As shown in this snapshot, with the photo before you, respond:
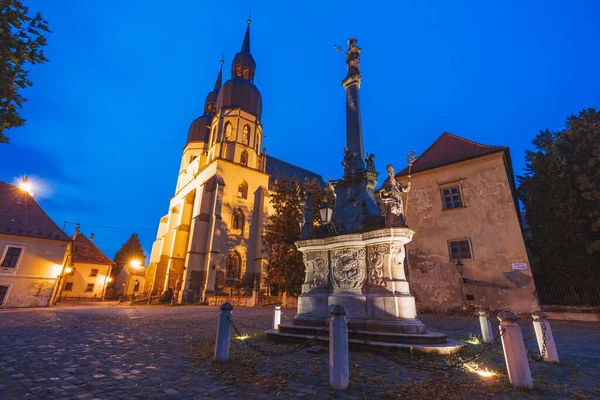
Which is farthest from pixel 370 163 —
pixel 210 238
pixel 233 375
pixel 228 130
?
pixel 228 130

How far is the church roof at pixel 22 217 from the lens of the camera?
20.7 m

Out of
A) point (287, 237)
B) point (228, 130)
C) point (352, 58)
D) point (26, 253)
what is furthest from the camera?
point (228, 130)

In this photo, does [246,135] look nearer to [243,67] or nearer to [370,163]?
[243,67]

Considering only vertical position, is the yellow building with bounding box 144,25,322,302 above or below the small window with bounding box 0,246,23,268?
above

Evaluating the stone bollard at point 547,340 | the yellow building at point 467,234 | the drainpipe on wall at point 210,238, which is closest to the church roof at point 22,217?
the drainpipe on wall at point 210,238

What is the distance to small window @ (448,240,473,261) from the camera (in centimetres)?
1505

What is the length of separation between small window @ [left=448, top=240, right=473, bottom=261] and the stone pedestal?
10.6 m

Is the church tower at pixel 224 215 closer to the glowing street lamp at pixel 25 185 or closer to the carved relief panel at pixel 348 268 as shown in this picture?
the glowing street lamp at pixel 25 185

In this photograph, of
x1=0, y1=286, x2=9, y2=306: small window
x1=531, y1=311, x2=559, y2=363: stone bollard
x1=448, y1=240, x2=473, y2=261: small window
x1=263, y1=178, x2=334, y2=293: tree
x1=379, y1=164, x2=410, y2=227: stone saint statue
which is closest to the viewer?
x1=531, y1=311, x2=559, y2=363: stone bollard

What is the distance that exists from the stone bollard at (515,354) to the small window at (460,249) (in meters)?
12.7

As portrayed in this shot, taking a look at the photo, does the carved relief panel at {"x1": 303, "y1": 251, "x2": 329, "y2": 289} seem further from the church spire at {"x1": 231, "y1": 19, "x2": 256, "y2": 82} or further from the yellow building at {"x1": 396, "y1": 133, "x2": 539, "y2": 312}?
the church spire at {"x1": 231, "y1": 19, "x2": 256, "y2": 82}

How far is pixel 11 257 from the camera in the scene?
20156 mm

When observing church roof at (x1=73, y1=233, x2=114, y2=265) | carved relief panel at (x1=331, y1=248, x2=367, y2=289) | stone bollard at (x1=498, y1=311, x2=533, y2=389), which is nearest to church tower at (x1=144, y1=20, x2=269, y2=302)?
church roof at (x1=73, y1=233, x2=114, y2=265)

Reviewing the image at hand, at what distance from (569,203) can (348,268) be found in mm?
13873
